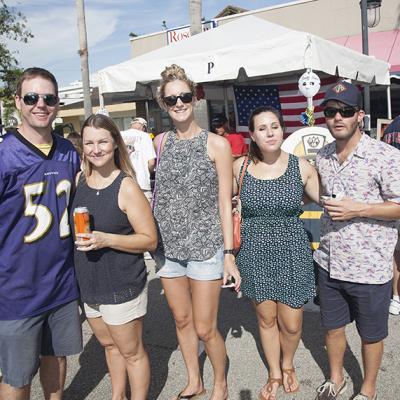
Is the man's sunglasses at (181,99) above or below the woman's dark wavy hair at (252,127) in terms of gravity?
above

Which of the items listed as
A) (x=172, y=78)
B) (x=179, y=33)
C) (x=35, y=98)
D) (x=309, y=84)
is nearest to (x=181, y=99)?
(x=172, y=78)

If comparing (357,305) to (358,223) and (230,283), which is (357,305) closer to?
(358,223)

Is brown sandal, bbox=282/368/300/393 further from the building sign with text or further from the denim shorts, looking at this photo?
the building sign with text

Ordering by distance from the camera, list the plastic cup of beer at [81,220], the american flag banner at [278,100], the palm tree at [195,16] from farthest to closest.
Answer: the palm tree at [195,16], the american flag banner at [278,100], the plastic cup of beer at [81,220]

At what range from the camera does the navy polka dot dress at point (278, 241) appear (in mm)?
2623

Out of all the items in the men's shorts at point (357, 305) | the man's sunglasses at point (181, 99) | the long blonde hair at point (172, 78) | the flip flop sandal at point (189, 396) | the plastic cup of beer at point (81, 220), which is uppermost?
the long blonde hair at point (172, 78)

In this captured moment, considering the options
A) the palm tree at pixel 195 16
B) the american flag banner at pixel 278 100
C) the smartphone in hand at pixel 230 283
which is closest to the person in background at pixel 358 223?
the smartphone in hand at pixel 230 283

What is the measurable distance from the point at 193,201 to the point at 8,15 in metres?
17.3

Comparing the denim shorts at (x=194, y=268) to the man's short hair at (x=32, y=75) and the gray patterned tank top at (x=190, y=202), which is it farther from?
the man's short hair at (x=32, y=75)

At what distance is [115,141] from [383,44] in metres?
12.5

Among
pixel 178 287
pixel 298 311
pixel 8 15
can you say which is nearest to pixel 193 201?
pixel 178 287

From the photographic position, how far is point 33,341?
221 centimetres

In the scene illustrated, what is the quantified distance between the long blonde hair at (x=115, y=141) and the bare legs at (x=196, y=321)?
746 millimetres

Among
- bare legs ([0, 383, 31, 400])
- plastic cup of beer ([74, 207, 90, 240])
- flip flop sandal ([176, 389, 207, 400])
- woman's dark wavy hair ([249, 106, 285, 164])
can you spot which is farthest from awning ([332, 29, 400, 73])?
bare legs ([0, 383, 31, 400])
